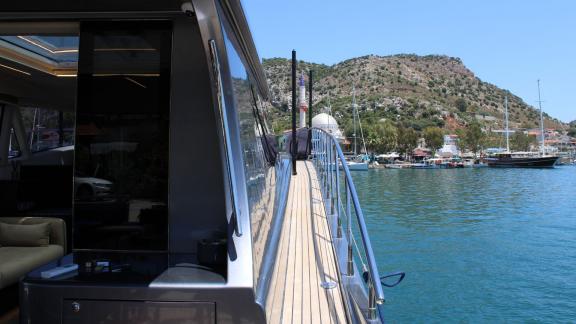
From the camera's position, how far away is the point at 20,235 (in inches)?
165

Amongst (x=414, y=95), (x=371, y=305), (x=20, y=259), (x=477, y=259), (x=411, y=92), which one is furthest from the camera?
(x=411, y=92)

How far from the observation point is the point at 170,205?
281 centimetres

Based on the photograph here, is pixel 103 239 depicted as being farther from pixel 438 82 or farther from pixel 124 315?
pixel 438 82

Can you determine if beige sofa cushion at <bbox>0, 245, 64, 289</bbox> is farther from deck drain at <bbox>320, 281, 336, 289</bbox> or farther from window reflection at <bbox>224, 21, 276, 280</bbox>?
deck drain at <bbox>320, 281, 336, 289</bbox>

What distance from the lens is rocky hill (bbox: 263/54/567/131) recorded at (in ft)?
415

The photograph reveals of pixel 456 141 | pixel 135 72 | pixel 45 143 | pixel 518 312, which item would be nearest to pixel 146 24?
pixel 135 72

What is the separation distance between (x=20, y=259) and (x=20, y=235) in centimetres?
58

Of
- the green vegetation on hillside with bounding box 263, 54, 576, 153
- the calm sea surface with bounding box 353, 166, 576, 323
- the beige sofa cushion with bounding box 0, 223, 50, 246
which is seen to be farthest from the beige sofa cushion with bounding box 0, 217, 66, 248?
the green vegetation on hillside with bounding box 263, 54, 576, 153

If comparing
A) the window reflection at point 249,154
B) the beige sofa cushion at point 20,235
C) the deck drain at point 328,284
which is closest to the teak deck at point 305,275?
the deck drain at point 328,284

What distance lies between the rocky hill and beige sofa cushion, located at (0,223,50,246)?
105 m

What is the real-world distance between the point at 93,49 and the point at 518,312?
31.3 feet

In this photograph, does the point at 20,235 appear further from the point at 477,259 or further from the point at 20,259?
the point at 477,259

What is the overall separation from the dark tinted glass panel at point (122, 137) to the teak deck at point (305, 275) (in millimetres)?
976

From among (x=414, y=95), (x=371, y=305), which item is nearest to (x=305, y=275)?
(x=371, y=305)
